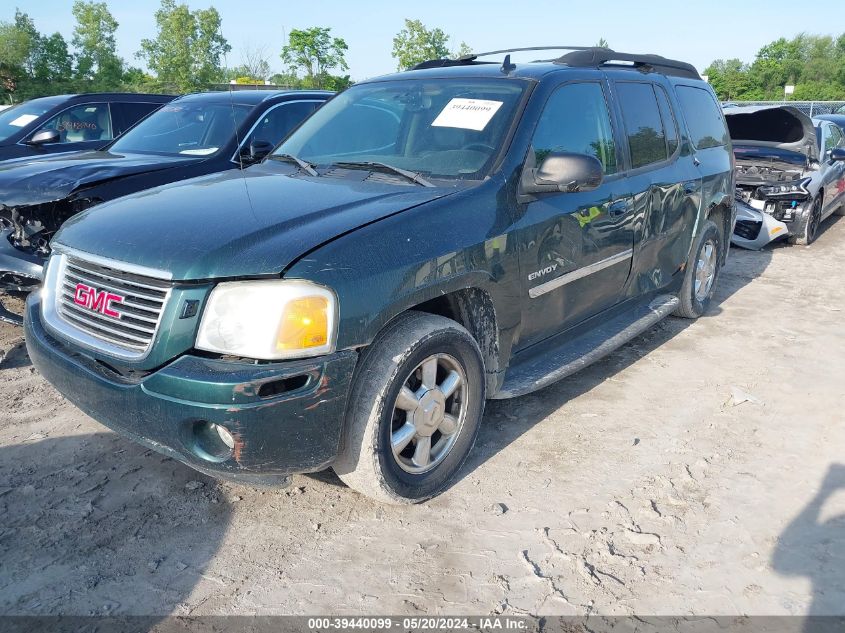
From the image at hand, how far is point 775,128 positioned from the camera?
9.54 m

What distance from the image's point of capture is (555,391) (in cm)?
440

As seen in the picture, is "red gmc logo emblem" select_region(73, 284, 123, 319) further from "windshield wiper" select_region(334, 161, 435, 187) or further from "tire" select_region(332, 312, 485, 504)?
"windshield wiper" select_region(334, 161, 435, 187)

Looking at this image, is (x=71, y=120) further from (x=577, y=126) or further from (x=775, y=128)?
(x=775, y=128)

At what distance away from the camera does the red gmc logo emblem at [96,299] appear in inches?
110

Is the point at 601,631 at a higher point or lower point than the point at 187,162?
lower

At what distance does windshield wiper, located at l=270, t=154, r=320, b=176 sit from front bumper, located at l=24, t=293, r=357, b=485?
1.44 meters

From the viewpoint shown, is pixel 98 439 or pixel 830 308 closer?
pixel 98 439

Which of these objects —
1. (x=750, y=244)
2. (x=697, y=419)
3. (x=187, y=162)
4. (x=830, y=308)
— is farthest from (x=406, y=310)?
(x=750, y=244)

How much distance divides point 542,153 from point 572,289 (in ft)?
2.40

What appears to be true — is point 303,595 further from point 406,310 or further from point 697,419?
point 697,419

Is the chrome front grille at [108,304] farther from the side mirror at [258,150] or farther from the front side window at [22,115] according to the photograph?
the front side window at [22,115]

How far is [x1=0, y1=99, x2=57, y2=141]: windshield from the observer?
8297 mm

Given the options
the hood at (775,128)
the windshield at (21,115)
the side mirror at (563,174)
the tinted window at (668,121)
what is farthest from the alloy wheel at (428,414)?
the hood at (775,128)

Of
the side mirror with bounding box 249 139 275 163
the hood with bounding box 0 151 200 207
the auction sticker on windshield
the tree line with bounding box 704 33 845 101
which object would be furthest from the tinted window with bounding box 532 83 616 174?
the tree line with bounding box 704 33 845 101
